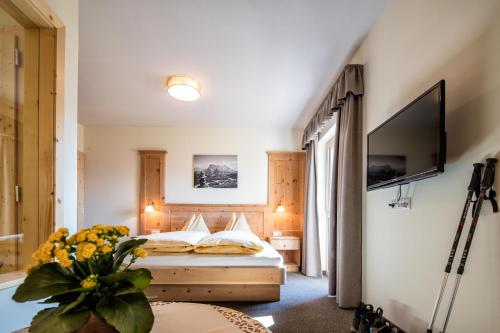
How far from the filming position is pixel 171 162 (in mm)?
5184

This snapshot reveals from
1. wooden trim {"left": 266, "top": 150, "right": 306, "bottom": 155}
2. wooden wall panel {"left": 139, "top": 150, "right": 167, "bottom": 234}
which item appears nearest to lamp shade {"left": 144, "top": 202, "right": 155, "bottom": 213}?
wooden wall panel {"left": 139, "top": 150, "right": 167, "bottom": 234}

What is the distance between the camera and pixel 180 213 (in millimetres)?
5039

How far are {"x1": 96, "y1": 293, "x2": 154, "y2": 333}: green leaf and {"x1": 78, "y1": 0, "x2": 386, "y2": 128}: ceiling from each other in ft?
6.89

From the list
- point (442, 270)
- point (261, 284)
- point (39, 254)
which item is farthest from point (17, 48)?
point (261, 284)

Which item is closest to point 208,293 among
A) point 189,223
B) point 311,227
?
point 189,223

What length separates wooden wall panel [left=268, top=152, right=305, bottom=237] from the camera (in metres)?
5.10

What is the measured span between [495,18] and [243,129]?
4.17m

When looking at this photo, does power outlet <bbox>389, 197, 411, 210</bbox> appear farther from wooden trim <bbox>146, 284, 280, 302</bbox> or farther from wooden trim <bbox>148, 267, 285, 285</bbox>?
wooden trim <bbox>146, 284, 280, 302</bbox>

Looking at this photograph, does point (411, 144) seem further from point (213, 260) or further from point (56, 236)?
point (213, 260)

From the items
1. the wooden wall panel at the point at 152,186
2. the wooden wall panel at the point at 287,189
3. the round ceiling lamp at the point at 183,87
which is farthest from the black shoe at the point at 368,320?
the wooden wall panel at the point at 152,186

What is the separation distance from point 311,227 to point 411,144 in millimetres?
2986

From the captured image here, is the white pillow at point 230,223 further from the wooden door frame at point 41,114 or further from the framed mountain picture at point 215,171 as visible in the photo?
the wooden door frame at point 41,114

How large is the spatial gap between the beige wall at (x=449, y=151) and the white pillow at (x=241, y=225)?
8.12 feet

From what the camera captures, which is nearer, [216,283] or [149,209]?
[216,283]
